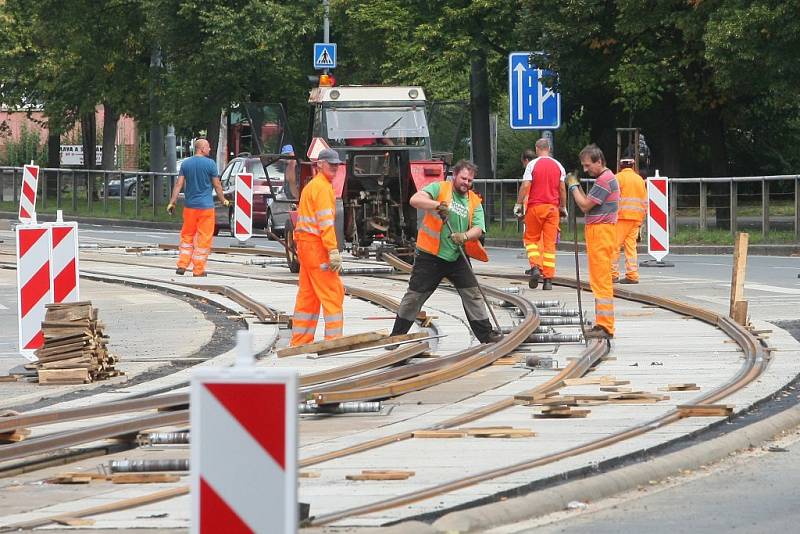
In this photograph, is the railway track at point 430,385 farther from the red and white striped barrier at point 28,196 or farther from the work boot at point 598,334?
the red and white striped barrier at point 28,196

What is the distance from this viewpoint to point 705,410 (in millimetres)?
10000

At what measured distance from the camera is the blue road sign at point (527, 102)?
3020 cm

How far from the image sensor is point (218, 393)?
15.6 ft

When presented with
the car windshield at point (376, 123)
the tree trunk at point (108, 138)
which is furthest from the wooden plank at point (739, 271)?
the tree trunk at point (108, 138)

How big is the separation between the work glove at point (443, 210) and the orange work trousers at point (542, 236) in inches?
251

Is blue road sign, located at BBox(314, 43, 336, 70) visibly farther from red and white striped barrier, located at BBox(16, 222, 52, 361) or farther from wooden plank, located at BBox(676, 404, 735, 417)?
wooden plank, located at BBox(676, 404, 735, 417)

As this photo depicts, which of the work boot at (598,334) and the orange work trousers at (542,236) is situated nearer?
the work boot at (598,334)

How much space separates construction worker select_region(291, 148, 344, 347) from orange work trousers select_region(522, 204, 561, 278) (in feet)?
21.8

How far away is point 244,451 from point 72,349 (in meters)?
8.19

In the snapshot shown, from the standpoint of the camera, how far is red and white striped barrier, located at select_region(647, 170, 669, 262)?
24.8m

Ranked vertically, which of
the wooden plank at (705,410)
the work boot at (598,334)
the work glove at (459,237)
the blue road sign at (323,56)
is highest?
the blue road sign at (323,56)

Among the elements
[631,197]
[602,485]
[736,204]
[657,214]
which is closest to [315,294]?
[602,485]

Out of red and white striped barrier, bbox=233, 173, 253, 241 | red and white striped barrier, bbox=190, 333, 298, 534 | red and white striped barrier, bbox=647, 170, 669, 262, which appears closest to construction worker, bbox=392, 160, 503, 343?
red and white striped barrier, bbox=190, 333, 298, 534

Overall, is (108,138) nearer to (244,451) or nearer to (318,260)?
(318,260)
